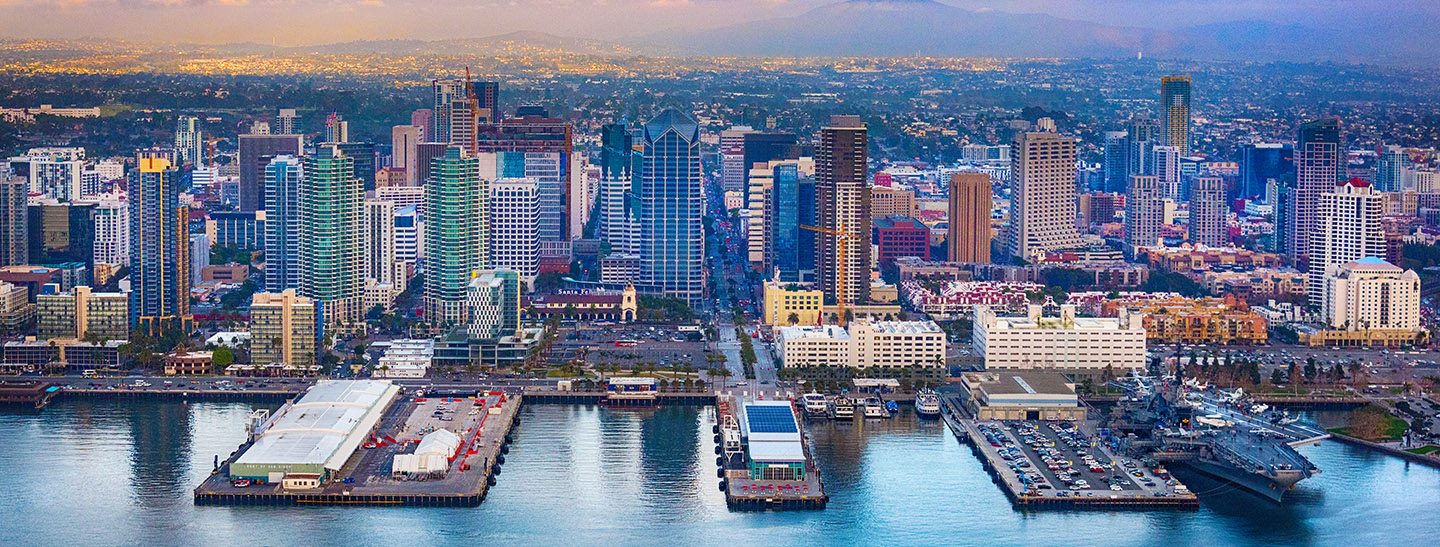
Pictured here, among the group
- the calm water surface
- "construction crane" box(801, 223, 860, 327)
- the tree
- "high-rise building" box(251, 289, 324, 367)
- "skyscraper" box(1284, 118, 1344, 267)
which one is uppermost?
"skyscraper" box(1284, 118, 1344, 267)

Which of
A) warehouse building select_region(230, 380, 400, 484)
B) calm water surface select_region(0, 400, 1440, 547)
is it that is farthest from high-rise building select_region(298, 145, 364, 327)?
calm water surface select_region(0, 400, 1440, 547)

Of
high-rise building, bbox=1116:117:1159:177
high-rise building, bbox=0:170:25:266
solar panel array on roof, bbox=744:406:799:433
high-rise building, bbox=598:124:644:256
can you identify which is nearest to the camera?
solar panel array on roof, bbox=744:406:799:433

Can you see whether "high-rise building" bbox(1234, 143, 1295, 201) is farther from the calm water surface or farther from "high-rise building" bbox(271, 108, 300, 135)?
the calm water surface

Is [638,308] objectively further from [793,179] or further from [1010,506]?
[1010,506]

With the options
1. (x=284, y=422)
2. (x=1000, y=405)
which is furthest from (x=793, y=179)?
(x=284, y=422)

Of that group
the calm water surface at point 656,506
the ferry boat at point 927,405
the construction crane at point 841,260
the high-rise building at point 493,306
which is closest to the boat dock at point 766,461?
the calm water surface at point 656,506

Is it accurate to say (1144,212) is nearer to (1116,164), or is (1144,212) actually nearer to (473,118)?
(1116,164)

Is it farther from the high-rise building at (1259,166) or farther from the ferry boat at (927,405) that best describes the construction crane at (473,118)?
the ferry boat at (927,405)
